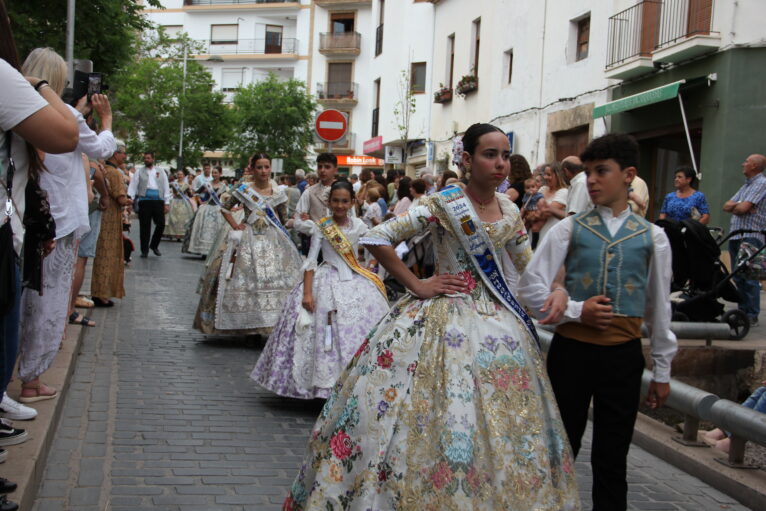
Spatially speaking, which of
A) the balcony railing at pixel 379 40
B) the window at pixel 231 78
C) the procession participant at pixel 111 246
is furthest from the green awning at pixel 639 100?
the window at pixel 231 78

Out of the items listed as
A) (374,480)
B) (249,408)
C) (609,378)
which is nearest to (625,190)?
(609,378)

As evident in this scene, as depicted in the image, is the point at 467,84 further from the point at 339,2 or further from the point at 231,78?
the point at 231,78

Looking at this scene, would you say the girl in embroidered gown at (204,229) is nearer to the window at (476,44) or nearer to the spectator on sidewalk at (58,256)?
the window at (476,44)

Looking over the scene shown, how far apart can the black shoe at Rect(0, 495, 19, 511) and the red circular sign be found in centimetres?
1055

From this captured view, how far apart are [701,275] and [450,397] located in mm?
6766

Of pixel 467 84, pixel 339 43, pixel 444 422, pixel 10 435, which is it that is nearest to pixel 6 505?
pixel 10 435

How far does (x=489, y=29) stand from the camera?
2606 cm

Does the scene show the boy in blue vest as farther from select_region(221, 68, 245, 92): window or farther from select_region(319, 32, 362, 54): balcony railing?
select_region(221, 68, 245, 92): window

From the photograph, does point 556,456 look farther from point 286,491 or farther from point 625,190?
point 286,491

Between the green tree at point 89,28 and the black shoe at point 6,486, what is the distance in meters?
14.5

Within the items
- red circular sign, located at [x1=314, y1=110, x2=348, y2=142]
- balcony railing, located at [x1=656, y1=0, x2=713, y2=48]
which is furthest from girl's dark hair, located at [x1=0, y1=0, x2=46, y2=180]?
balcony railing, located at [x1=656, y1=0, x2=713, y2=48]

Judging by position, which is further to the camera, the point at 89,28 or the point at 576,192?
the point at 89,28

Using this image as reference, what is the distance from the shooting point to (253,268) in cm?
945

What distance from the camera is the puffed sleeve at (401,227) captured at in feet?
12.8
